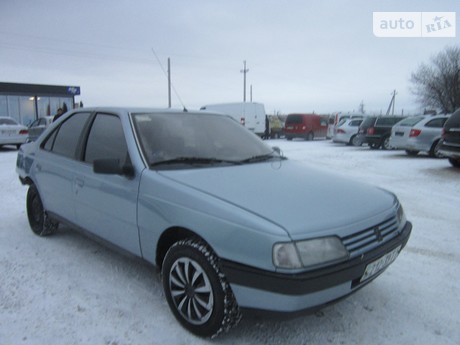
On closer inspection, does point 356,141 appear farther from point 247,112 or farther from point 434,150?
point 247,112

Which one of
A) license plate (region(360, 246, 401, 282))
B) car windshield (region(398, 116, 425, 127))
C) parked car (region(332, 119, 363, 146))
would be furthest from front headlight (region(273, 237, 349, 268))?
parked car (region(332, 119, 363, 146))

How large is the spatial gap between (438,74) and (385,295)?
1780 inches

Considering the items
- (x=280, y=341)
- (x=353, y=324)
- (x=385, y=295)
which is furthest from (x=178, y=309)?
(x=385, y=295)

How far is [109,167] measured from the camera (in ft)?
9.28

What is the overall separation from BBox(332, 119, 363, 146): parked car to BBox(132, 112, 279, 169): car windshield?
49.3 feet

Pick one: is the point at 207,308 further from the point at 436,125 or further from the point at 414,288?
the point at 436,125

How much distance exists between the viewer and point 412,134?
39.0ft

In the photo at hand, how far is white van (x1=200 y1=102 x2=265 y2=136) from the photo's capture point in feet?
72.2

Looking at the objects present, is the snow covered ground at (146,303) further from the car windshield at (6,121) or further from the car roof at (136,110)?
the car windshield at (6,121)

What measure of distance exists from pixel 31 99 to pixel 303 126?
2162cm

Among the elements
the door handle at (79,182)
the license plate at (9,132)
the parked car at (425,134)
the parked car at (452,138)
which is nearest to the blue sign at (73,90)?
the license plate at (9,132)

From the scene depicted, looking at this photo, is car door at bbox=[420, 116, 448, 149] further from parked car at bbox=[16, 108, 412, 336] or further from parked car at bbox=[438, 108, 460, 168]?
parked car at bbox=[16, 108, 412, 336]

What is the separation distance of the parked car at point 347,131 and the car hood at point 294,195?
611 inches

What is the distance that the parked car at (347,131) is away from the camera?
1789 cm
